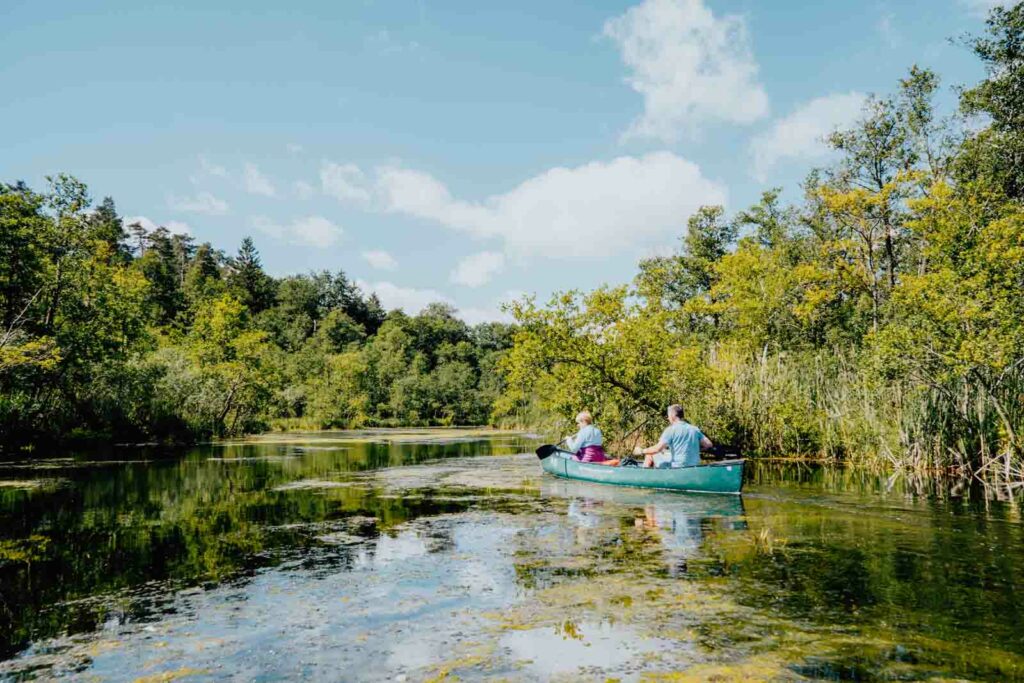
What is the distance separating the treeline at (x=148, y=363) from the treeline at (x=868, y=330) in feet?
13.8

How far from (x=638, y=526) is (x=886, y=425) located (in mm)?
9843

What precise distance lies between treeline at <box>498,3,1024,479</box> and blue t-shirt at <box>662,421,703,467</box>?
17.3 feet

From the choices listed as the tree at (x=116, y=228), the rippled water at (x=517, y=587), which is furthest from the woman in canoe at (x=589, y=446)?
the tree at (x=116, y=228)

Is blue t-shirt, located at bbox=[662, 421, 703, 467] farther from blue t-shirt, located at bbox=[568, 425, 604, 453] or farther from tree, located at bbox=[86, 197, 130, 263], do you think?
tree, located at bbox=[86, 197, 130, 263]

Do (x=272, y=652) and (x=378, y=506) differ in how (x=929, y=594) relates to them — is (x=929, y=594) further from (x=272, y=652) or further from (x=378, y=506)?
(x=378, y=506)

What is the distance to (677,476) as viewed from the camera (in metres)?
12.4

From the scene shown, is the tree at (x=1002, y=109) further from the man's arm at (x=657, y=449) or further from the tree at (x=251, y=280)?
the tree at (x=251, y=280)

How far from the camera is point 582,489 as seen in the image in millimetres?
13852

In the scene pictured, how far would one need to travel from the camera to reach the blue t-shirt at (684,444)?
12617 mm

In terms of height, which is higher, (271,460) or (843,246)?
(843,246)

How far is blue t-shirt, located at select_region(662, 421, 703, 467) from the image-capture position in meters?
12.6

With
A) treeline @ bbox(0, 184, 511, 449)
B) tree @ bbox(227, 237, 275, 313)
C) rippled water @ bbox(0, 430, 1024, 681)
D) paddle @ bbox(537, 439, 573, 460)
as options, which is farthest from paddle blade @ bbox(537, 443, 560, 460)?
tree @ bbox(227, 237, 275, 313)

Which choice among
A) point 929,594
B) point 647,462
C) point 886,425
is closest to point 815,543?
point 929,594

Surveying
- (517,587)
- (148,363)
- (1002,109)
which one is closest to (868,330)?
(1002,109)
